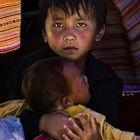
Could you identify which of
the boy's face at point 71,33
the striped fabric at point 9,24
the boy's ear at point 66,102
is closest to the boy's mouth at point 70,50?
the boy's face at point 71,33

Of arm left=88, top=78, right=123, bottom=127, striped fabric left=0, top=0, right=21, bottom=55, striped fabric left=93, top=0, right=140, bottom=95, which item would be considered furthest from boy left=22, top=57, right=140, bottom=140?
striped fabric left=93, top=0, right=140, bottom=95

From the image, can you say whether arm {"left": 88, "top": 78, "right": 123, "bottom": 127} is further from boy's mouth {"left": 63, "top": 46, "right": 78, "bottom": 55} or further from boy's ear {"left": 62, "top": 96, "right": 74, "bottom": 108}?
boy's ear {"left": 62, "top": 96, "right": 74, "bottom": 108}

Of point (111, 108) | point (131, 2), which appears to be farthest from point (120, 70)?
point (111, 108)

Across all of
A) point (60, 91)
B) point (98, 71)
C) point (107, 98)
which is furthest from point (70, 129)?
point (98, 71)

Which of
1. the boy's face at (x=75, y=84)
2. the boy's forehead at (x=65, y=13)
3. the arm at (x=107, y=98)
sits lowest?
the arm at (x=107, y=98)

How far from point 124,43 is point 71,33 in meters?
0.59

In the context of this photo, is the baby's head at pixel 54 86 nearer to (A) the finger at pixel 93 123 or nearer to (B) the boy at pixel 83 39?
(A) the finger at pixel 93 123

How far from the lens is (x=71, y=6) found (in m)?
2.39

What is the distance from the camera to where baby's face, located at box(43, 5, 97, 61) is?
2373 mm

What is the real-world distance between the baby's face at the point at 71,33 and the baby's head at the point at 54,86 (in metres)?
0.33

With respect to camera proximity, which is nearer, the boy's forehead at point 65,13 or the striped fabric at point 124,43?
the boy's forehead at point 65,13

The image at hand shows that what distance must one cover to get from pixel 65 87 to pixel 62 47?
0.43 meters

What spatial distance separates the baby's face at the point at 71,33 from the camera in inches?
93.4

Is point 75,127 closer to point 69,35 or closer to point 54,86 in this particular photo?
point 54,86
